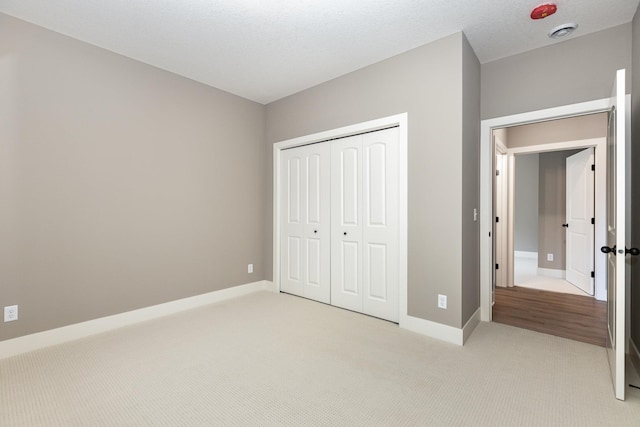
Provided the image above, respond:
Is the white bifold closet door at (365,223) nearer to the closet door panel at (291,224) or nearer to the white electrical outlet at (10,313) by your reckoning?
the closet door panel at (291,224)

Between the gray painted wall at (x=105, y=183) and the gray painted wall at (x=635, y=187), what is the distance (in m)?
3.91

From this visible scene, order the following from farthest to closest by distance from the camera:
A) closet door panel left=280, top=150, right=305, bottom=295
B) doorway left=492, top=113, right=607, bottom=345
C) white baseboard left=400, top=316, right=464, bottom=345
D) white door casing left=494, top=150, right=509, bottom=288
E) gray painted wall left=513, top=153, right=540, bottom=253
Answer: gray painted wall left=513, top=153, right=540, bottom=253 < white door casing left=494, top=150, right=509, bottom=288 < closet door panel left=280, top=150, right=305, bottom=295 < doorway left=492, top=113, right=607, bottom=345 < white baseboard left=400, top=316, right=464, bottom=345

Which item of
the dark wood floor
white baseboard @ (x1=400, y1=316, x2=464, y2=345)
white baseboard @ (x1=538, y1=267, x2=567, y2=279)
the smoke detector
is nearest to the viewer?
the smoke detector

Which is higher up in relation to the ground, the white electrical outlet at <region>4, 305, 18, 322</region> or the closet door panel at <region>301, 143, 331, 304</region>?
the closet door panel at <region>301, 143, 331, 304</region>

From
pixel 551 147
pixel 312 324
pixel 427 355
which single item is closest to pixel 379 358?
pixel 427 355

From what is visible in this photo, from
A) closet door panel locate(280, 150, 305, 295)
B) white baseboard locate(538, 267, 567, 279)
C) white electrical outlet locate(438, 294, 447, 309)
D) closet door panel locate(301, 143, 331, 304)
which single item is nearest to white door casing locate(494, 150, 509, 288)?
white baseboard locate(538, 267, 567, 279)

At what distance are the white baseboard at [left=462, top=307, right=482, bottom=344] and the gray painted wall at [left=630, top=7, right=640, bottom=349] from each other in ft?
3.61

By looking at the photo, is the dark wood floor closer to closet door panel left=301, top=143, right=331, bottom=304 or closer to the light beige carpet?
the light beige carpet

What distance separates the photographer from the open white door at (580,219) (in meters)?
4.12

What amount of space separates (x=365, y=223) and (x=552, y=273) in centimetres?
419

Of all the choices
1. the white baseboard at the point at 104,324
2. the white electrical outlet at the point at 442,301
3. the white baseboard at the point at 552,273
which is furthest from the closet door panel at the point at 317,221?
the white baseboard at the point at 552,273

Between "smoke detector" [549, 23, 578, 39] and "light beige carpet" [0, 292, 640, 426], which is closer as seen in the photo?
"light beige carpet" [0, 292, 640, 426]

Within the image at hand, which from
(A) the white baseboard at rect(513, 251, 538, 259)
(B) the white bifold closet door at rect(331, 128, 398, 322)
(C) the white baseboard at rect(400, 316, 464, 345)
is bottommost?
(C) the white baseboard at rect(400, 316, 464, 345)

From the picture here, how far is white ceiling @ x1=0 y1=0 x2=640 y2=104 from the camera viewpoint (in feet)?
7.26
